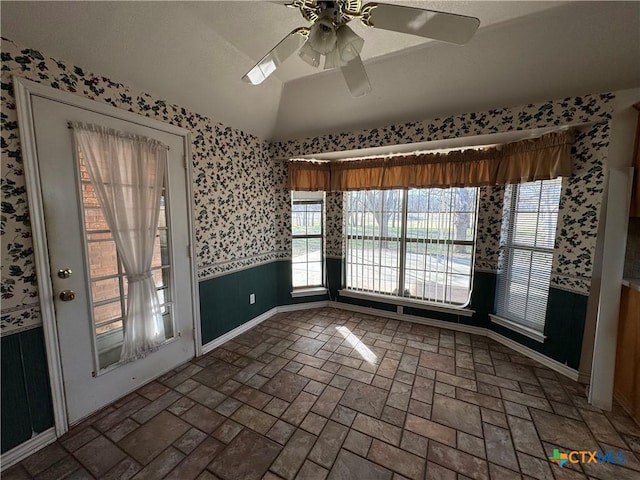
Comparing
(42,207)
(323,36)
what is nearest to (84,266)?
(42,207)

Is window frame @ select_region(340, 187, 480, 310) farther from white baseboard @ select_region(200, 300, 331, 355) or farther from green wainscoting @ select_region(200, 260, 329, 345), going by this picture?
green wainscoting @ select_region(200, 260, 329, 345)

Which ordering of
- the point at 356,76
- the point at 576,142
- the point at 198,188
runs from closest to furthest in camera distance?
the point at 356,76, the point at 576,142, the point at 198,188

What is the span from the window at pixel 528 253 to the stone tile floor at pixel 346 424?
442 mm

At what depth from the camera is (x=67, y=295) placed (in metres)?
1.60

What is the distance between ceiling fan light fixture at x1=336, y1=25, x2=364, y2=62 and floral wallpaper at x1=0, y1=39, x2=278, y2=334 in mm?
1655

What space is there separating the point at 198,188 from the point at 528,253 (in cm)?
333

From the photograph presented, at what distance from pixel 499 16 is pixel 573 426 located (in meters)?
2.73

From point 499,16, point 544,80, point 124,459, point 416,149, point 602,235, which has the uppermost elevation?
point 499,16

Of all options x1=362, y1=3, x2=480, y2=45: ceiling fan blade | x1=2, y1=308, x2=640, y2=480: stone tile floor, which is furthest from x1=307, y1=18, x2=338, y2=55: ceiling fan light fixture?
x1=2, y1=308, x2=640, y2=480: stone tile floor

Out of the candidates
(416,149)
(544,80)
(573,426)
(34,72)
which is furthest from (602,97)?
(34,72)

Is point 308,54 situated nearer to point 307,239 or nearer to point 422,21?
point 422,21

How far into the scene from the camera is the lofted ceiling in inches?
58.3

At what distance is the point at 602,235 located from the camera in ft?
6.63

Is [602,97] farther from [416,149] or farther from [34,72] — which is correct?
[34,72]
